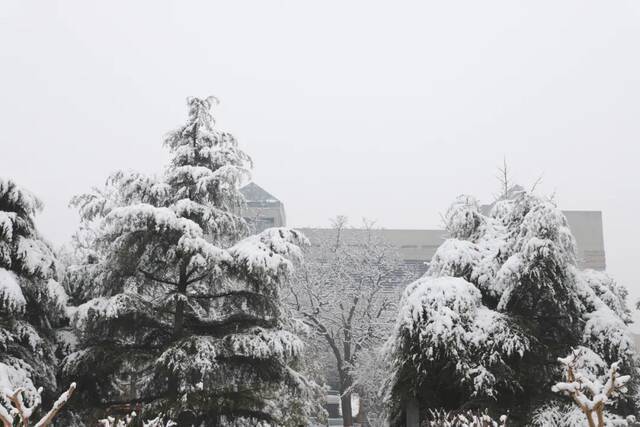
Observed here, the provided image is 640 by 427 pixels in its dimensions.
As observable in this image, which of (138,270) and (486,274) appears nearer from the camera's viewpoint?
(138,270)

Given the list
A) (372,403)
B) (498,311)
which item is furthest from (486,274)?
(372,403)

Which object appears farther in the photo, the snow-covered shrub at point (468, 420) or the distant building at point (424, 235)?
the distant building at point (424, 235)

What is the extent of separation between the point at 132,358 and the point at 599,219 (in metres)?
48.6

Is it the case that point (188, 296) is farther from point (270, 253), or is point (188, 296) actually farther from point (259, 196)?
point (259, 196)

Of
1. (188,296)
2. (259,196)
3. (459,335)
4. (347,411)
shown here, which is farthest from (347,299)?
(259,196)

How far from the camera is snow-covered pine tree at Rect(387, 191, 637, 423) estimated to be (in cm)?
1157

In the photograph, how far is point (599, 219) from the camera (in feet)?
172

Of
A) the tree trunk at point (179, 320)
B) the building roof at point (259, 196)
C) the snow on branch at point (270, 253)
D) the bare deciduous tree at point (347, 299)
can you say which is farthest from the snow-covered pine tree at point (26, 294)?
the building roof at point (259, 196)

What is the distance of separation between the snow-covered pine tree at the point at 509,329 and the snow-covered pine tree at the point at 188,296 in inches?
92.3

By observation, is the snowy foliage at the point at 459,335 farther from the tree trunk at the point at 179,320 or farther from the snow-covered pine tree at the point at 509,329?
the tree trunk at the point at 179,320

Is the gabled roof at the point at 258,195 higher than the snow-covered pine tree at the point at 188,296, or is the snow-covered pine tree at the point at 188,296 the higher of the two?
the gabled roof at the point at 258,195

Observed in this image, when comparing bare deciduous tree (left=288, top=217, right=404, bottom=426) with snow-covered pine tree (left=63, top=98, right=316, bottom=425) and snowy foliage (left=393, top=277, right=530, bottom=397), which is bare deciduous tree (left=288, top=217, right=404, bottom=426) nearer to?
snowy foliage (left=393, top=277, right=530, bottom=397)

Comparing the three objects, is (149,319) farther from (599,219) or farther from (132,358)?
(599,219)

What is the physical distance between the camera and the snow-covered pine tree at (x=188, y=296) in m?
10.8
